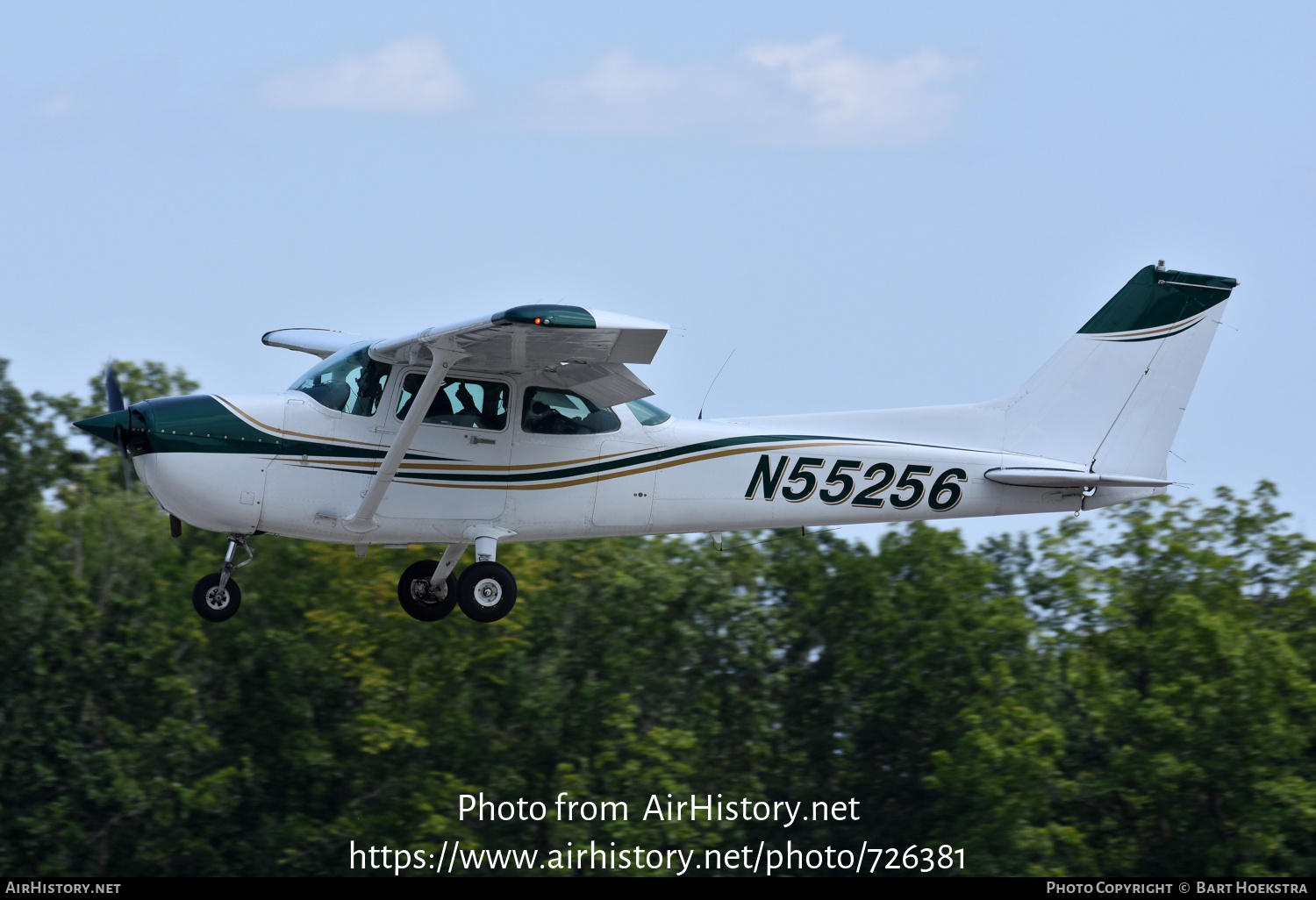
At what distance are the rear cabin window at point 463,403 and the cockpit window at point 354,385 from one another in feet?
0.69

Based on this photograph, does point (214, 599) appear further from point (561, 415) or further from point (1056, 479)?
point (1056, 479)

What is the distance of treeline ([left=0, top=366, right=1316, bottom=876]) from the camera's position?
26.7 metres

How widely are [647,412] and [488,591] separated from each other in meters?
1.97

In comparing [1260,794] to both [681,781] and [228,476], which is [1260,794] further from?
[228,476]

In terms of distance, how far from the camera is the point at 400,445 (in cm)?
1220

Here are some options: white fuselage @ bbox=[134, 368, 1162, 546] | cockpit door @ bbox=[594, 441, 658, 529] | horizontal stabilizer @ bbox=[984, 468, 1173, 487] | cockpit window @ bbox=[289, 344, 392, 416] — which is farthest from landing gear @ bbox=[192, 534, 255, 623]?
horizontal stabilizer @ bbox=[984, 468, 1173, 487]

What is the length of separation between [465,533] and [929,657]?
18643 mm

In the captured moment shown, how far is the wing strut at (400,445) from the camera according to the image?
11953mm

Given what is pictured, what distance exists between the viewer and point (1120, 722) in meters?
28.1

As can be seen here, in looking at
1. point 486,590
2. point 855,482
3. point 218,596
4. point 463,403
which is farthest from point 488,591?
point 855,482

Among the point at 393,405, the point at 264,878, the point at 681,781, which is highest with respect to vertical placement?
the point at 393,405

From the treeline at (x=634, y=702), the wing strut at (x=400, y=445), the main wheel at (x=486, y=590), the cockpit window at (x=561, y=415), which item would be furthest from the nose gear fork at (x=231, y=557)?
the treeline at (x=634, y=702)

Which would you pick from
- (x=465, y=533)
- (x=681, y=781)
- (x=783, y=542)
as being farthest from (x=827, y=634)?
(x=465, y=533)

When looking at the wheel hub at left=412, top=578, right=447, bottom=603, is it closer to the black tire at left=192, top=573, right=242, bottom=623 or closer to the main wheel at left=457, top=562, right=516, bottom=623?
the main wheel at left=457, top=562, right=516, bottom=623
